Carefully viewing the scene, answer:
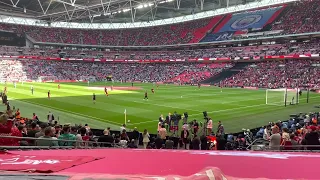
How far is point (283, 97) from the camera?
1414 inches

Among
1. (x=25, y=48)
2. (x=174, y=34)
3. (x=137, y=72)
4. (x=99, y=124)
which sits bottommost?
(x=99, y=124)

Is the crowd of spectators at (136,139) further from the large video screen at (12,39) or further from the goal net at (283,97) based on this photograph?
the large video screen at (12,39)

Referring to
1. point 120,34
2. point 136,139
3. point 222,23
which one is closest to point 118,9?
point 222,23

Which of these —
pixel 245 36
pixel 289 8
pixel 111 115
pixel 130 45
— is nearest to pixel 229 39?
pixel 245 36

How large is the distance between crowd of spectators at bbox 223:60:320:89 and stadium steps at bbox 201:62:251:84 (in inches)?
73.4

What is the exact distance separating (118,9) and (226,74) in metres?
31.9

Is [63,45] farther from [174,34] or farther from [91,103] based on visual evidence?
[91,103]

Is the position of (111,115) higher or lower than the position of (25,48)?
lower

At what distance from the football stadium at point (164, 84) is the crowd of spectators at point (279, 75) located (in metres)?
0.24

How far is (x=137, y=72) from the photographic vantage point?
303ft

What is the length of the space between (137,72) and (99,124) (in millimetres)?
69977

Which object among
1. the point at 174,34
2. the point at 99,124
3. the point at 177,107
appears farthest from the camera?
the point at 174,34

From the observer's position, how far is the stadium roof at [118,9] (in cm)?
6550


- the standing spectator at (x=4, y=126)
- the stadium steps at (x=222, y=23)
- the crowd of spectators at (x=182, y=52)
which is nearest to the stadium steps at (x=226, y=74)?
the crowd of spectators at (x=182, y=52)
